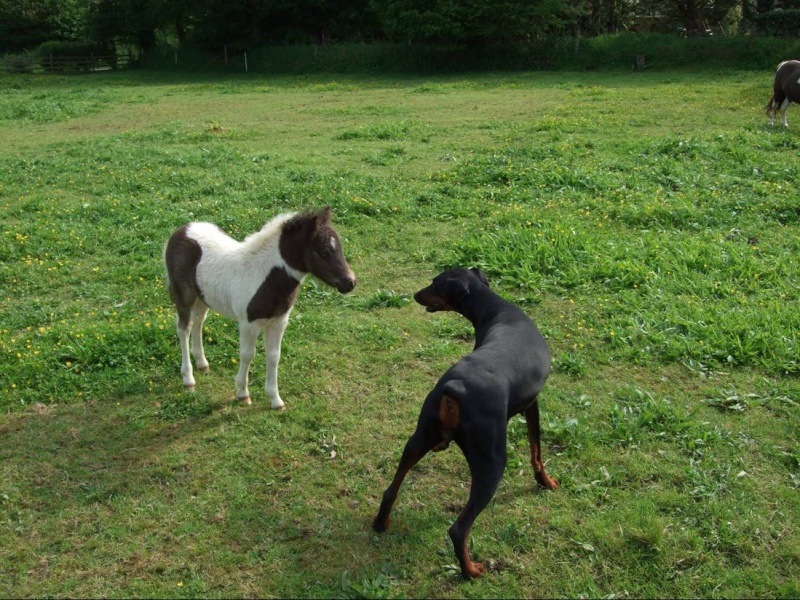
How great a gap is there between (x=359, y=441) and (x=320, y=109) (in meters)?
18.0

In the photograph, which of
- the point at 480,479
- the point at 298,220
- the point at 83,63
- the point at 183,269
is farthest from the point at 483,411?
the point at 83,63

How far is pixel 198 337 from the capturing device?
241 inches

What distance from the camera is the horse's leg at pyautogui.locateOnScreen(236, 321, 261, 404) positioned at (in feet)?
17.7

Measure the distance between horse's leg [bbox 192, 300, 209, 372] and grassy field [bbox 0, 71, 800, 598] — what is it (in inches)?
5.9

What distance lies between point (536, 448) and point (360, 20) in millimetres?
42247

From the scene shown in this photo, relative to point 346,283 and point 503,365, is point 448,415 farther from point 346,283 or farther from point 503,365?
point 346,283

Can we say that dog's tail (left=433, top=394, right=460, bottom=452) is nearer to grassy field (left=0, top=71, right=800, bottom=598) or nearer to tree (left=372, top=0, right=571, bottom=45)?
grassy field (left=0, top=71, right=800, bottom=598)

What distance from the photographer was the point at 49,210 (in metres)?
10.3

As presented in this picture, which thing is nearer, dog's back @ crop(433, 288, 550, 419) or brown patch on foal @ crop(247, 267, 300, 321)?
dog's back @ crop(433, 288, 550, 419)

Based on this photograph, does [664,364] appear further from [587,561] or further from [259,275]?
[259,275]

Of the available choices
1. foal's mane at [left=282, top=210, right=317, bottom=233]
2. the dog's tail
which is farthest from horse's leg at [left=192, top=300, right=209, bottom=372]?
the dog's tail

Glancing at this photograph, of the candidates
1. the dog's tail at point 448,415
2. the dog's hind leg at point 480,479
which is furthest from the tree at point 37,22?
the dog's hind leg at point 480,479

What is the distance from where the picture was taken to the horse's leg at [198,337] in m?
6.02

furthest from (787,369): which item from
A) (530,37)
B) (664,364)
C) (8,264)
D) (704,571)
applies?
(530,37)
